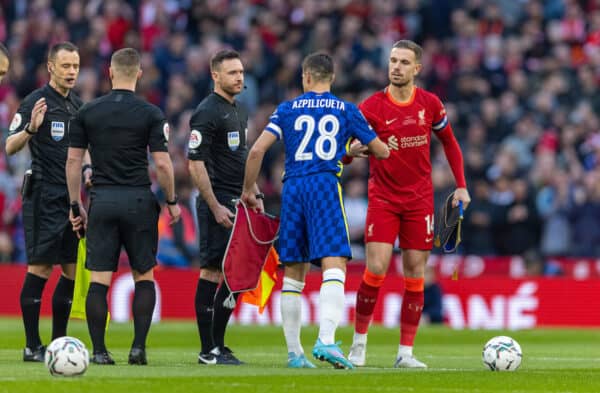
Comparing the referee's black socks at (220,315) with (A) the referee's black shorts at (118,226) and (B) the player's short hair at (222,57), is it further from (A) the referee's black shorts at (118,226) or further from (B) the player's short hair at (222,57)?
(B) the player's short hair at (222,57)

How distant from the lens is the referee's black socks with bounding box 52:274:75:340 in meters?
12.6

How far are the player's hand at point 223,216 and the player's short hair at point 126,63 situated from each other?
4.58 ft

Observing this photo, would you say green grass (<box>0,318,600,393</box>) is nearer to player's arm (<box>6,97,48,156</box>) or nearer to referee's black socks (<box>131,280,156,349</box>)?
referee's black socks (<box>131,280,156,349</box>)

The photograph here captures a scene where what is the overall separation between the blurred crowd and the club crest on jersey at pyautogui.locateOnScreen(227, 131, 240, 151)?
391 inches

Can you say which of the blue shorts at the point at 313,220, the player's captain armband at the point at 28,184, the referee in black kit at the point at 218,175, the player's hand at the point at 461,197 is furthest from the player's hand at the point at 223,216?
the player's hand at the point at 461,197

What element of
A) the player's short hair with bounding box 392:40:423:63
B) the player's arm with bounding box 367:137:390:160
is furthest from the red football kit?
the player's arm with bounding box 367:137:390:160

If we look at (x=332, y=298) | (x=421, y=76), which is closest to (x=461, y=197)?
(x=332, y=298)

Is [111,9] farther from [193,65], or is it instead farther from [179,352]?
[179,352]

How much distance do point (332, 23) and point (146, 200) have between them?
51.7 feet

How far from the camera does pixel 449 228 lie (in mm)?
12945

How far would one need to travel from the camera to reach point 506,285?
21469mm

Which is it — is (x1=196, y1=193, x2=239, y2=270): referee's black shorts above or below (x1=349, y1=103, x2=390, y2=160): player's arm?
below

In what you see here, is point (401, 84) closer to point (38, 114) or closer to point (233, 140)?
point (233, 140)

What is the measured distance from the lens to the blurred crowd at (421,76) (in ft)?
74.7
